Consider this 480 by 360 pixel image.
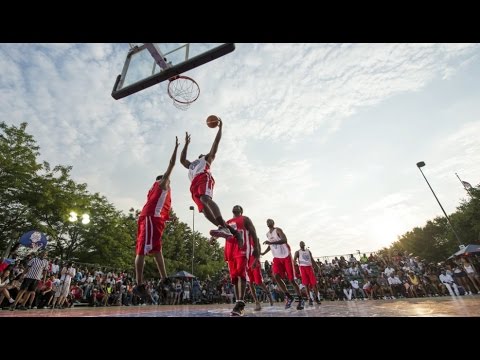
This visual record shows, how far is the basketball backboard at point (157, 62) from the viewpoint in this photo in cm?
628

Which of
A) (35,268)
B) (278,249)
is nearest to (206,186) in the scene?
(278,249)

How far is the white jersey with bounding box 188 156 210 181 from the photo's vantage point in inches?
187

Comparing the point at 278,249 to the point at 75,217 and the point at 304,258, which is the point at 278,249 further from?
the point at 75,217

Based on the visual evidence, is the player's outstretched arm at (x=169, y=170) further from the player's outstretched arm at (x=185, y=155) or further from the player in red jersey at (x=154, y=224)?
the player's outstretched arm at (x=185, y=155)

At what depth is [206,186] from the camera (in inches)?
181

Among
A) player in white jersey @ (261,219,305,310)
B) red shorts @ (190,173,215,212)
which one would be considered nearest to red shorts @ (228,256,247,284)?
red shorts @ (190,173,215,212)

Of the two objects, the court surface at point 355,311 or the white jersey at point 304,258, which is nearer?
the court surface at point 355,311

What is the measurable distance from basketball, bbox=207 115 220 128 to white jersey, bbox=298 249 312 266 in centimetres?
559

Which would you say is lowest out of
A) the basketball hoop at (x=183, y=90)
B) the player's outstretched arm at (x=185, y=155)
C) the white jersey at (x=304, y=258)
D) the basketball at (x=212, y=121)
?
the white jersey at (x=304, y=258)

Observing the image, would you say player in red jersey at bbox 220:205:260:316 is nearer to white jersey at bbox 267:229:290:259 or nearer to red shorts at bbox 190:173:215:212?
red shorts at bbox 190:173:215:212

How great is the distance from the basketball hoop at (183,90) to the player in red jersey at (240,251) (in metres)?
3.54

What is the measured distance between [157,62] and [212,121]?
3.30m

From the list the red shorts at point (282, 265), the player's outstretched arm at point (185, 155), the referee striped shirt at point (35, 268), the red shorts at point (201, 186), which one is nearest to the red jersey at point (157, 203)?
the red shorts at point (201, 186)

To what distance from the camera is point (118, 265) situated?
24984mm
